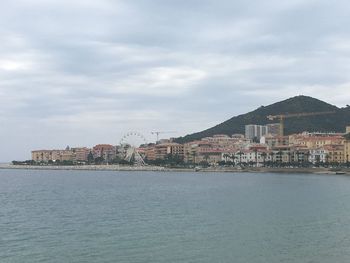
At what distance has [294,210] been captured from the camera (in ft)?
92.8

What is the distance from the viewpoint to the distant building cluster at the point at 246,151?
106 meters

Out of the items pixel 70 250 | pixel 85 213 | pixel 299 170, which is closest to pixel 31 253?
pixel 70 250

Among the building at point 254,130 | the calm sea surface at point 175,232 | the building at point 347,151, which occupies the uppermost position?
the building at point 254,130

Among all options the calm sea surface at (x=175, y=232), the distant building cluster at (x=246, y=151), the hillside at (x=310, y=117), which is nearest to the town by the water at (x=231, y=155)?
the distant building cluster at (x=246, y=151)

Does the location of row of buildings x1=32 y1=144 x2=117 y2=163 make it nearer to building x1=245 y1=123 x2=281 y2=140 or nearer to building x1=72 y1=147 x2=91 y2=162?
building x1=72 y1=147 x2=91 y2=162

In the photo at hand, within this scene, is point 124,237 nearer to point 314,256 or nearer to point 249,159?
point 314,256

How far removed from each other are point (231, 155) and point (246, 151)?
11.8 ft

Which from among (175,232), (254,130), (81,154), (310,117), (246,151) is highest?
Answer: (310,117)

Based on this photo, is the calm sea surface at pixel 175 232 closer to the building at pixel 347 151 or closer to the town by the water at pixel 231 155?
the town by the water at pixel 231 155

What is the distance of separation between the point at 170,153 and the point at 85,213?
107 m

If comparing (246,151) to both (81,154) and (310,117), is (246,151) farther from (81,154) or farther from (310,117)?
(81,154)

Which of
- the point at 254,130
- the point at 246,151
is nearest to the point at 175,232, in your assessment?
the point at 246,151

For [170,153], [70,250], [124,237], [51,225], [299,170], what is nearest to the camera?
[70,250]

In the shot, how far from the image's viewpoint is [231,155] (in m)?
124
